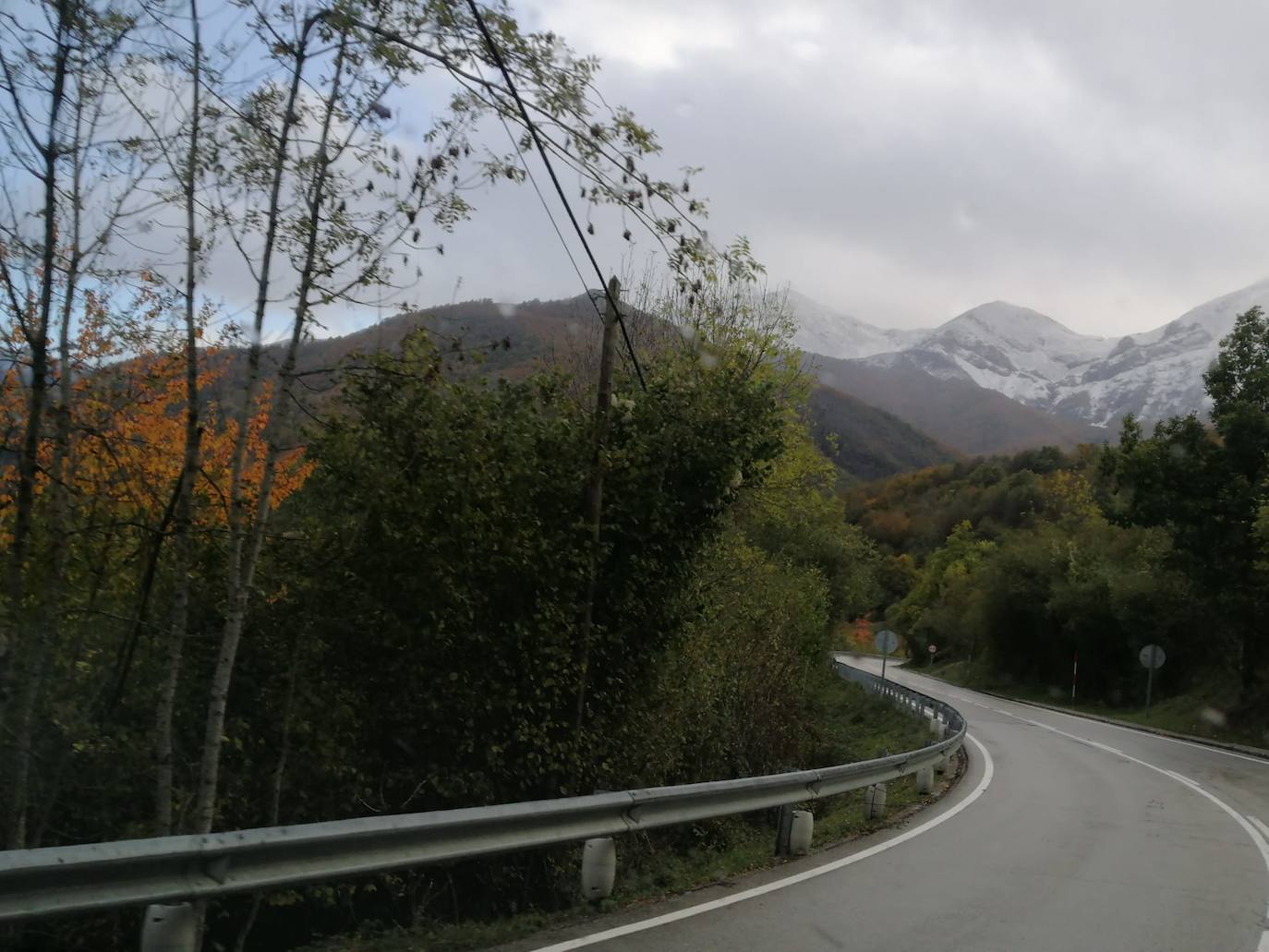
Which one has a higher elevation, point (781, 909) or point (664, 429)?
point (664, 429)

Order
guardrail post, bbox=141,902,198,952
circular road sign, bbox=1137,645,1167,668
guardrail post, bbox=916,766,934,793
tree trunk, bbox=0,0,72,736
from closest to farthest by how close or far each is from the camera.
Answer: guardrail post, bbox=141,902,198,952, tree trunk, bbox=0,0,72,736, guardrail post, bbox=916,766,934,793, circular road sign, bbox=1137,645,1167,668

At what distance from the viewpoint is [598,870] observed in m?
7.07

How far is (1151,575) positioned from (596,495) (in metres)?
36.5

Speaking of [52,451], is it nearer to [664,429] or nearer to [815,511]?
[664,429]

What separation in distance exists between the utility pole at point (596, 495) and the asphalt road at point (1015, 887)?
245cm

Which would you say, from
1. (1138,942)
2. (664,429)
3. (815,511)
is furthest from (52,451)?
(815,511)

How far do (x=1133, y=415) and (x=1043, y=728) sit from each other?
9928 millimetres

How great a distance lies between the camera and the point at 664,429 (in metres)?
9.99

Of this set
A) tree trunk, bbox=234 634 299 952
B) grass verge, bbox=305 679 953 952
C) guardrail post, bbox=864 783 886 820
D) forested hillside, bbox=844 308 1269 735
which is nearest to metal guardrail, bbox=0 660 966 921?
grass verge, bbox=305 679 953 952

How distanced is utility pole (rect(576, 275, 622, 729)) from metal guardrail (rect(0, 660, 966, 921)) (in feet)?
6.42

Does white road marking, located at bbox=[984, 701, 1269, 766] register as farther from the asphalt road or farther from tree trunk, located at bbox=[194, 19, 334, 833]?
tree trunk, located at bbox=[194, 19, 334, 833]

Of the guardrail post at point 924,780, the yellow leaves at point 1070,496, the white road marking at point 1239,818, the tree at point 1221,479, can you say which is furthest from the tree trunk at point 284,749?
the yellow leaves at point 1070,496

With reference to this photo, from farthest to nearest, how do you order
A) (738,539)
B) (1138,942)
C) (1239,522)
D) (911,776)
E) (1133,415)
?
(1133,415), (1239,522), (738,539), (911,776), (1138,942)

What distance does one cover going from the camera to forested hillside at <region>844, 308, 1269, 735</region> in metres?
29.6
